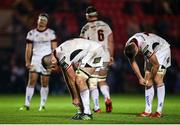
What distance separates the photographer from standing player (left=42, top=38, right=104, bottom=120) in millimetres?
13430

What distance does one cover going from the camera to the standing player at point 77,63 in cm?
1343

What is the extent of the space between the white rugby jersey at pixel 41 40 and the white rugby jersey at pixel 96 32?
108cm

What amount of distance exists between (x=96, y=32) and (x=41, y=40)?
1.58m

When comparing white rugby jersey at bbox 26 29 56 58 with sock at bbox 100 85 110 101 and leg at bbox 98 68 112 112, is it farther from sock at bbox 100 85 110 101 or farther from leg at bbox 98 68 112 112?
sock at bbox 100 85 110 101

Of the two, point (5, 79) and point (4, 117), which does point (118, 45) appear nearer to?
point (5, 79)

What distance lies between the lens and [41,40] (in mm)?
17375

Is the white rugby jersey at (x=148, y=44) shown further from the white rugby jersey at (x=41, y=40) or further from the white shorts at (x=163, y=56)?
the white rugby jersey at (x=41, y=40)

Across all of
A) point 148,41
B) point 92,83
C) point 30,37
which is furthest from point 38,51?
point 148,41

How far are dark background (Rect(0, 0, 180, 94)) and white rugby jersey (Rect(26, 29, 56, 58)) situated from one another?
787 cm

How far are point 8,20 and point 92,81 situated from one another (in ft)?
38.6

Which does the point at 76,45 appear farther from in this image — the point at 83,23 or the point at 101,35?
the point at 83,23

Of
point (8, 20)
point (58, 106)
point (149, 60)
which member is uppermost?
point (8, 20)

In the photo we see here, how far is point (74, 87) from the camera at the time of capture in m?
13.6

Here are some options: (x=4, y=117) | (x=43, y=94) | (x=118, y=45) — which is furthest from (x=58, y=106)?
(x=118, y=45)
